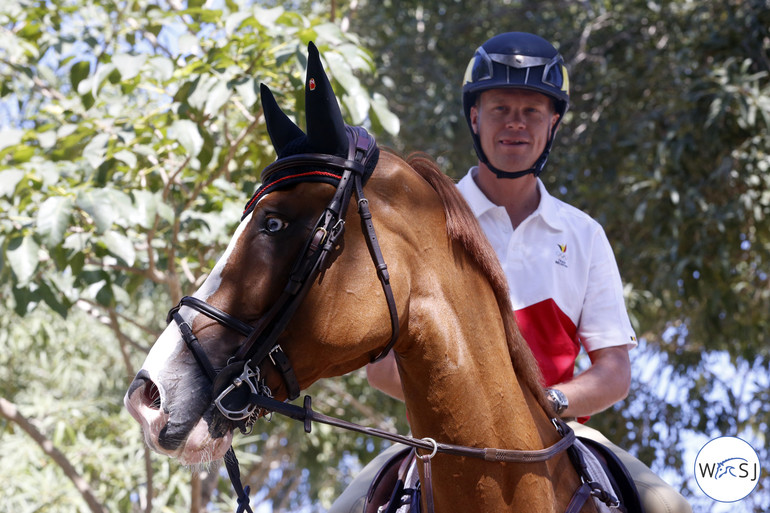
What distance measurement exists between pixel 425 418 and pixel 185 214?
10.2ft

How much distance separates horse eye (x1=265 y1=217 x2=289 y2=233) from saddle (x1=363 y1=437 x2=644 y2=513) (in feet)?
2.94

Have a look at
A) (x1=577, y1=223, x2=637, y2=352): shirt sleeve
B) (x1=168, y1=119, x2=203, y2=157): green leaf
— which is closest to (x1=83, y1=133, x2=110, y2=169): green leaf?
(x1=168, y1=119, x2=203, y2=157): green leaf

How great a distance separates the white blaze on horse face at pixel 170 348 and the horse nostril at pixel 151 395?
4cm

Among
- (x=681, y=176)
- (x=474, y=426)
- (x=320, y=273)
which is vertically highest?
(x=320, y=273)

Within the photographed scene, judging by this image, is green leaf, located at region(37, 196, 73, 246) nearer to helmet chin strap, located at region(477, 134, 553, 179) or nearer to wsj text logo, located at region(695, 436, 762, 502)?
helmet chin strap, located at region(477, 134, 553, 179)

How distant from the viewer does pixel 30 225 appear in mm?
4434

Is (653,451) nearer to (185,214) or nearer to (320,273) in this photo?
(185,214)

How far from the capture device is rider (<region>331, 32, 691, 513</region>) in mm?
2881

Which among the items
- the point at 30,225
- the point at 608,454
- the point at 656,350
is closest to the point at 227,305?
the point at 608,454

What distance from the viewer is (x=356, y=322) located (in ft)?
6.84

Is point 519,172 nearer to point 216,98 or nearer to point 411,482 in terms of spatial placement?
point 411,482

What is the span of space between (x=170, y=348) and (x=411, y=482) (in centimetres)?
97

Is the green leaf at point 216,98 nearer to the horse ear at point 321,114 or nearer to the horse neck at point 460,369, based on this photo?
the horse ear at point 321,114

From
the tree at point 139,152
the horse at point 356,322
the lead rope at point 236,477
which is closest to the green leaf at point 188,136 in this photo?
the tree at point 139,152
